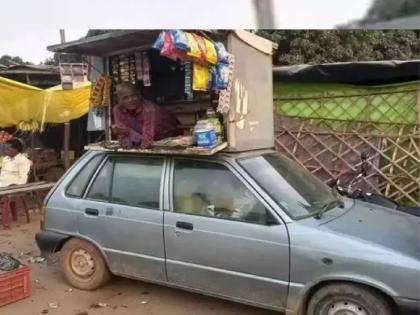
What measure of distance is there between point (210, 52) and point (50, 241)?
7.91 feet

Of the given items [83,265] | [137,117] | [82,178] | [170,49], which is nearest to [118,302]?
[83,265]

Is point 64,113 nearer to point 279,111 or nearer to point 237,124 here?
point 279,111

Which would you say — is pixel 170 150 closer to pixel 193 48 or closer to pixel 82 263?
pixel 193 48

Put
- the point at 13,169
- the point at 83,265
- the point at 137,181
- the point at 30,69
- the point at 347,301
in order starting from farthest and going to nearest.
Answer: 1. the point at 30,69
2. the point at 13,169
3. the point at 83,265
4. the point at 137,181
5. the point at 347,301

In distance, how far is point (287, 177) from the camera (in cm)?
384

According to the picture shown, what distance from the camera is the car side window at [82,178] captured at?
434 cm

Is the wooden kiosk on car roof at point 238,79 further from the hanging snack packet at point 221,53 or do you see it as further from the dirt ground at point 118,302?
the dirt ground at point 118,302

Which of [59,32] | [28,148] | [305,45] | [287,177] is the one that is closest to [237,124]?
[287,177]

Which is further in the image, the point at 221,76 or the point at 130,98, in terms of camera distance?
the point at 130,98

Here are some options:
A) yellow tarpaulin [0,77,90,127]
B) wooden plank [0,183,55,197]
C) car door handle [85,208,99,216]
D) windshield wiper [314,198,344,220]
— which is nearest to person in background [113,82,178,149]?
car door handle [85,208,99,216]

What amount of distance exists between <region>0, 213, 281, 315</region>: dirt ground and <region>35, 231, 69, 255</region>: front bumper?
1.27ft

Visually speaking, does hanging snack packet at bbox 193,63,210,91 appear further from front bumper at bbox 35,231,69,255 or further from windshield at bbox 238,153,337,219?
front bumper at bbox 35,231,69,255

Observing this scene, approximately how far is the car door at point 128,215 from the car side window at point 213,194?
21 cm

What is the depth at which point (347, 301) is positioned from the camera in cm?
309
